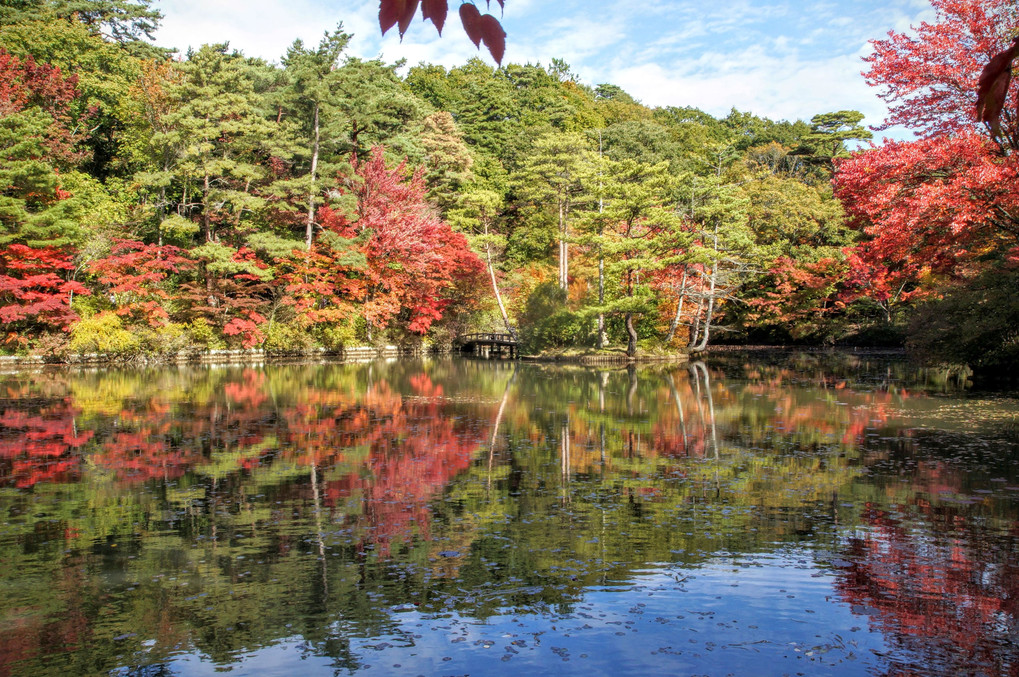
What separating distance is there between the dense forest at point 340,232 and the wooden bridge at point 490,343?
830 millimetres

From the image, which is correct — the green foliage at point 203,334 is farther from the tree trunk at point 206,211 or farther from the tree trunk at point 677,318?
the tree trunk at point 677,318

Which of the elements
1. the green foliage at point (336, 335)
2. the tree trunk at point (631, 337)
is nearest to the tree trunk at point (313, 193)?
the green foliage at point (336, 335)

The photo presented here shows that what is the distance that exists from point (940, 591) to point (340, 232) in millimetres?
24126

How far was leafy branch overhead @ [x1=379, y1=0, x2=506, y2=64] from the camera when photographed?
1.78 m

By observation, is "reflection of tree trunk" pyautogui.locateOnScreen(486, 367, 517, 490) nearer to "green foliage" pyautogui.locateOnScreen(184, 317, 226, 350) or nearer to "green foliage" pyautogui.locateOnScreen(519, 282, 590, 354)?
"green foliage" pyautogui.locateOnScreen(519, 282, 590, 354)

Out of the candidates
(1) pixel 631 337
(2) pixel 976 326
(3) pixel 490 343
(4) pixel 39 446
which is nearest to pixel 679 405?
(2) pixel 976 326

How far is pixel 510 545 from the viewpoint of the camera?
5.27 metres

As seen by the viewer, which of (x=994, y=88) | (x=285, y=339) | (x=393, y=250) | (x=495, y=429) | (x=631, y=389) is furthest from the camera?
(x=393, y=250)

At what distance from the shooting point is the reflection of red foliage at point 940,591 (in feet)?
11.9

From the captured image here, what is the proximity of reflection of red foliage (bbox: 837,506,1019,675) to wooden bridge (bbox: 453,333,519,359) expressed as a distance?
2167 cm

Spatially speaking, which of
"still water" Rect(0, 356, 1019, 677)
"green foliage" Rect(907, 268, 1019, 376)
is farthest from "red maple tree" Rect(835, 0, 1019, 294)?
"still water" Rect(0, 356, 1019, 677)

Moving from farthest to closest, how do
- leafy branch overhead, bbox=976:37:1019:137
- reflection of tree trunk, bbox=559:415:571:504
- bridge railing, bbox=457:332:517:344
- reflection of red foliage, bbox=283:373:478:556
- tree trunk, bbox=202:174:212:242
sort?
1. bridge railing, bbox=457:332:517:344
2. tree trunk, bbox=202:174:212:242
3. reflection of tree trunk, bbox=559:415:571:504
4. reflection of red foliage, bbox=283:373:478:556
5. leafy branch overhead, bbox=976:37:1019:137

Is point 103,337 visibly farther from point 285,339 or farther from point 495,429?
point 495,429

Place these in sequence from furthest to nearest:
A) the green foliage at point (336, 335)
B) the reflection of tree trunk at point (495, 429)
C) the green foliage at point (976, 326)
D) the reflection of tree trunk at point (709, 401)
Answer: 1. the green foliage at point (336, 335)
2. the green foliage at point (976, 326)
3. the reflection of tree trunk at point (709, 401)
4. the reflection of tree trunk at point (495, 429)
